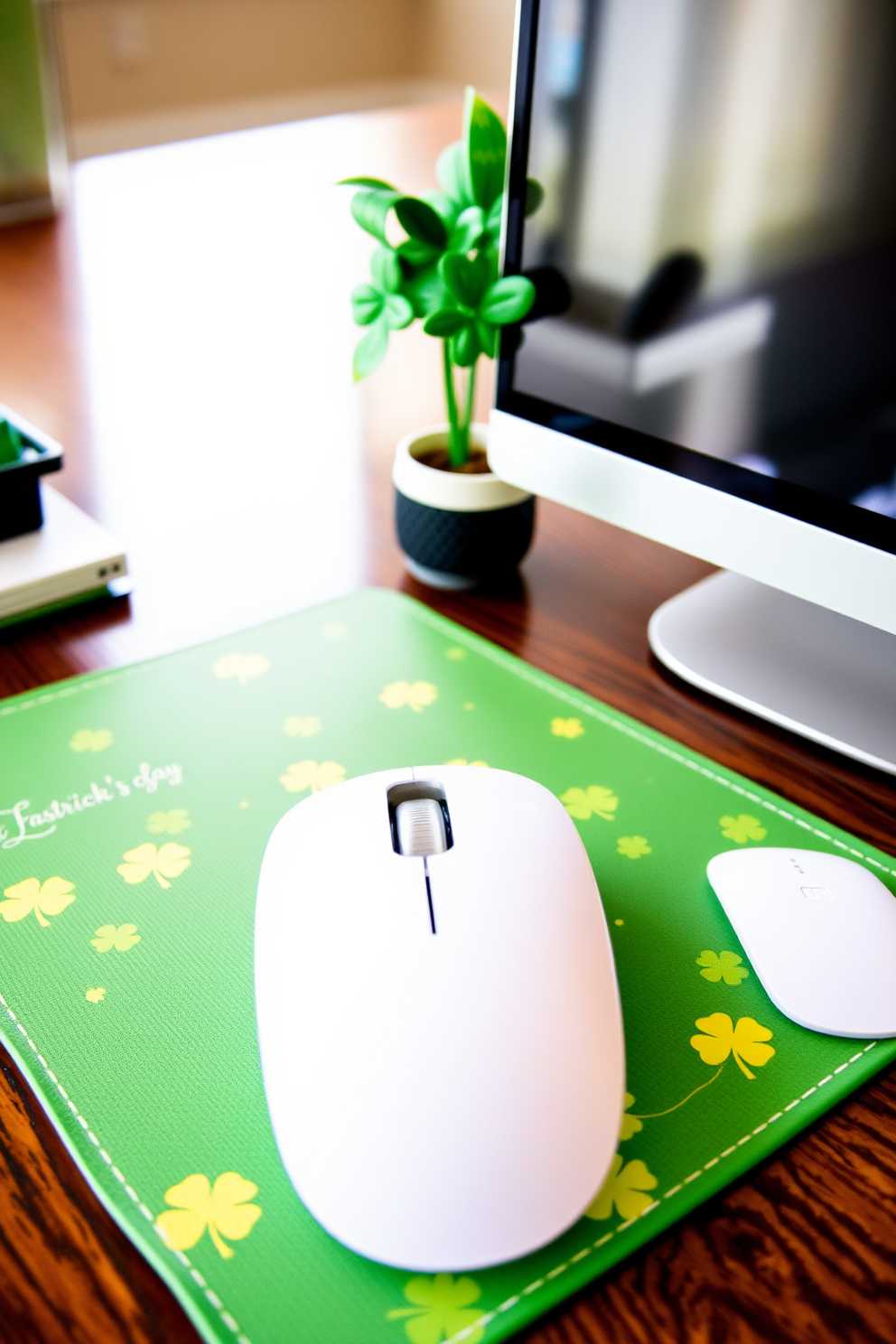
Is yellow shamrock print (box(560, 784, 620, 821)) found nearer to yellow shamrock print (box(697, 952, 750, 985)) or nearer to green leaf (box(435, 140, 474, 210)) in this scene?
yellow shamrock print (box(697, 952, 750, 985))

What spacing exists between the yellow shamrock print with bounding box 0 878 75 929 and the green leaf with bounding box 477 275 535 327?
0.40 meters

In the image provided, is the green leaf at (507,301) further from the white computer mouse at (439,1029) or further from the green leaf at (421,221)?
the white computer mouse at (439,1029)

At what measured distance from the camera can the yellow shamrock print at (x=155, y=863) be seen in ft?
1.82

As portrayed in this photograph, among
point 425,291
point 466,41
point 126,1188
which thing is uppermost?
point 425,291

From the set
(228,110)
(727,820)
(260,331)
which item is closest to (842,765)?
(727,820)

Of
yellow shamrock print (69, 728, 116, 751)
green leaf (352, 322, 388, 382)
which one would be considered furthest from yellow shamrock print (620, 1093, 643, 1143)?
green leaf (352, 322, 388, 382)

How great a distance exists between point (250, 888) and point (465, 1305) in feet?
0.72

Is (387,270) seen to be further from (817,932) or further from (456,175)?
(817,932)

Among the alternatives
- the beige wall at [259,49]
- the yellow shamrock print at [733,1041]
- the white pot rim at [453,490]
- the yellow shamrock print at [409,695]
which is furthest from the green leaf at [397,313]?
the beige wall at [259,49]

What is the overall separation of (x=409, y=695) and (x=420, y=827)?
0.21 metres

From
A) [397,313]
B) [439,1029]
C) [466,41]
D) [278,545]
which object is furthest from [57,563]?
[466,41]

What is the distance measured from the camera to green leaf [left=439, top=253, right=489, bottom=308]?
663 mm

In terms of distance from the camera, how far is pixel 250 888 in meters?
0.55

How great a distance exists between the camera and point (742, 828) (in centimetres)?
60
